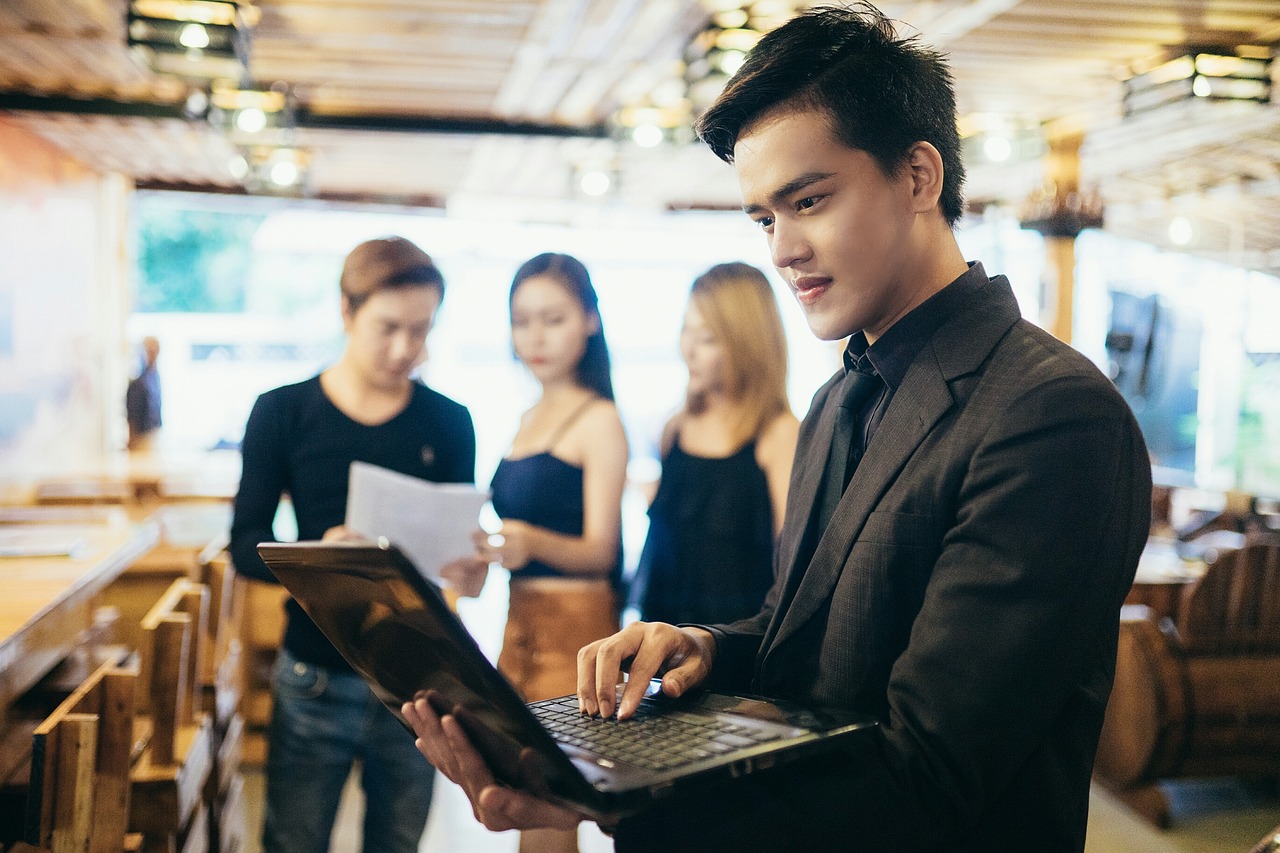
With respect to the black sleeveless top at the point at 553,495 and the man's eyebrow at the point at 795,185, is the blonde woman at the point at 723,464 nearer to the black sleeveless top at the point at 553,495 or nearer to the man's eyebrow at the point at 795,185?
the black sleeveless top at the point at 553,495

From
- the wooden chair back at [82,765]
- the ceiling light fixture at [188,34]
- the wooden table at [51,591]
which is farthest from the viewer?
the ceiling light fixture at [188,34]

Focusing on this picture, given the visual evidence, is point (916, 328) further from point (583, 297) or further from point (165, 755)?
point (165, 755)

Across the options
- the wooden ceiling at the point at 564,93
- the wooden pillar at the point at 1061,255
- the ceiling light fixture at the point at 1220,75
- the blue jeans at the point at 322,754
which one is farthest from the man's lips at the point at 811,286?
the wooden pillar at the point at 1061,255

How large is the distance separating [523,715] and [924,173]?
2.26 feet

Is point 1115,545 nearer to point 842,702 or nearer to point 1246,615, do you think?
point 842,702

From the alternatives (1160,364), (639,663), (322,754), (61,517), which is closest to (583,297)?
(322,754)

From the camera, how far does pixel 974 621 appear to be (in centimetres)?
88

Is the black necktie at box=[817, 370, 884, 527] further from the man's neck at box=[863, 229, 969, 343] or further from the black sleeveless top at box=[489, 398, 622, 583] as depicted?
the black sleeveless top at box=[489, 398, 622, 583]

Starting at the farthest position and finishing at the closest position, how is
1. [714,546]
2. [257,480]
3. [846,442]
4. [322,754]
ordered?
[714,546], [257,480], [322,754], [846,442]

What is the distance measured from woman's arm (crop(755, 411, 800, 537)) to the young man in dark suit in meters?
1.11

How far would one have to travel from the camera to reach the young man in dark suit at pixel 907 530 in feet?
2.92

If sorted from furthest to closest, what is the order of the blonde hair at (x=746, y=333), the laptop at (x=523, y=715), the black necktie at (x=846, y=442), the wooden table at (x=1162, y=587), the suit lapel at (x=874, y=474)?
1. the wooden table at (x=1162, y=587)
2. the blonde hair at (x=746, y=333)
3. the black necktie at (x=846, y=442)
4. the suit lapel at (x=874, y=474)
5. the laptop at (x=523, y=715)

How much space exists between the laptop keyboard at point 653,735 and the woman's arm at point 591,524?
1066 millimetres

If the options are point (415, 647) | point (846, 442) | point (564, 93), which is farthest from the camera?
point (564, 93)
